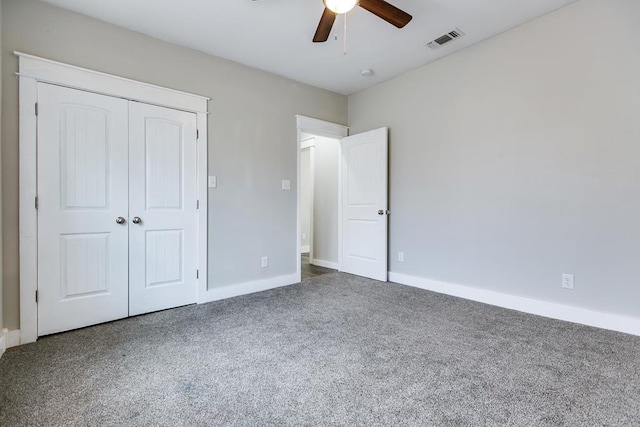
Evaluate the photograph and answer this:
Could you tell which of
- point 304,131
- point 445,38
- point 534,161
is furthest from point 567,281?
point 304,131

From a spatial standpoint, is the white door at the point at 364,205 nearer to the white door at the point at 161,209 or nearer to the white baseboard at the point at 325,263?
the white baseboard at the point at 325,263

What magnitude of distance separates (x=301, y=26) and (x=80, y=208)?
2.50m

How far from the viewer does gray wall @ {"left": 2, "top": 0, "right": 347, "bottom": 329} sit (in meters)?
2.26

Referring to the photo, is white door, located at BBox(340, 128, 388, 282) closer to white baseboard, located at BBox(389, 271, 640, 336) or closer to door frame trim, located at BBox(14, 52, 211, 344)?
white baseboard, located at BBox(389, 271, 640, 336)

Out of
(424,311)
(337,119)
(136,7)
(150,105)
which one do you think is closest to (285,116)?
(337,119)

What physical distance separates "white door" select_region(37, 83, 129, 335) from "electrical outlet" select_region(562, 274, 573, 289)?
3903 millimetres

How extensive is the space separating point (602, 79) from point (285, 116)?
307cm

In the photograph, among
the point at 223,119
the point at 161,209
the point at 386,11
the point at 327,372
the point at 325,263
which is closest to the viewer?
the point at 327,372

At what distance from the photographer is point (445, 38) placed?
119 inches

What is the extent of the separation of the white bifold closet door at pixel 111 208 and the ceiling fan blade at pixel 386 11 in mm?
2009

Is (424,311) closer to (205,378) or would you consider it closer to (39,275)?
(205,378)

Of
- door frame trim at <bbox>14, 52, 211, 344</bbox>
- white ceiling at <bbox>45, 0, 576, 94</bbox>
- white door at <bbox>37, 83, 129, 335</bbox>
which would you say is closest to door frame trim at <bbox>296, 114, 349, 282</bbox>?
white ceiling at <bbox>45, 0, 576, 94</bbox>

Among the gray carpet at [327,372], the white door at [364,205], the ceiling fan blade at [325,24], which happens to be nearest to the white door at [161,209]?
the gray carpet at [327,372]

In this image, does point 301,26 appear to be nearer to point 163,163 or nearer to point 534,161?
point 163,163
